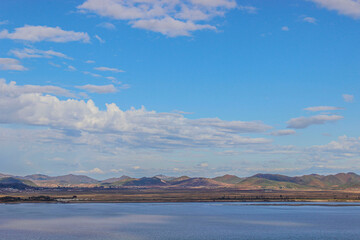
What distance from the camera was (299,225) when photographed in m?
104

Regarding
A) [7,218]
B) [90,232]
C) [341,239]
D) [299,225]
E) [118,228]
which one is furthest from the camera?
[7,218]

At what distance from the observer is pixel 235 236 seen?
8462cm

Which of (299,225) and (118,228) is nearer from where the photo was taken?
(118,228)

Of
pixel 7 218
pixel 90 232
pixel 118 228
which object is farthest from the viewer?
pixel 7 218

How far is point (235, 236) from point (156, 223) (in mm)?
29210

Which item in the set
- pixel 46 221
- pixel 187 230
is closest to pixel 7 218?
pixel 46 221

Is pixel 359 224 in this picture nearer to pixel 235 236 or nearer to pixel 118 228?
pixel 235 236

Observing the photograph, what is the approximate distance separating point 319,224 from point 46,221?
72.5 meters

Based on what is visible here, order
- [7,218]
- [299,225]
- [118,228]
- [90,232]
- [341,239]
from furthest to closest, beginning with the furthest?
[7,218]
[299,225]
[118,228]
[90,232]
[341,239]

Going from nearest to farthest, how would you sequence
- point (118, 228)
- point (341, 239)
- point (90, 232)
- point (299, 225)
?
point (341, 239) < point (90, 232) < point (118, 228) < point (299, 225)

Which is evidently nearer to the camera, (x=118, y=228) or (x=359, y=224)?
(x=118, y=228)

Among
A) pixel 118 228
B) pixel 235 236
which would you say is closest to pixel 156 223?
pixel 118 228

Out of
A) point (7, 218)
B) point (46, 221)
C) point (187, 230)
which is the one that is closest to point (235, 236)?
point (187, 230)

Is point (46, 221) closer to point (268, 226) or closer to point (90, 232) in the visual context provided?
point (90, 232)
